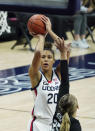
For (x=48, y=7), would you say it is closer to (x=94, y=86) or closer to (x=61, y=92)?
(x=61, y=92)

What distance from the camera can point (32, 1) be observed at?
461cm

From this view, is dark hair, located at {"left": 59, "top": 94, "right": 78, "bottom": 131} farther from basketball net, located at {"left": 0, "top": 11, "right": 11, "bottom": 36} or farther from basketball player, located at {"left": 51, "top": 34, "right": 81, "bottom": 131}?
basketball net, located at {"left": 0, "top": 11, "right": 11, "bottom": 36}

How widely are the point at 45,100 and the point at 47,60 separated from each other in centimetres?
44

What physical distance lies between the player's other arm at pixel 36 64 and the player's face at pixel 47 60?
0.38 ft

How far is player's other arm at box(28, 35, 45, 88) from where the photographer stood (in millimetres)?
4715

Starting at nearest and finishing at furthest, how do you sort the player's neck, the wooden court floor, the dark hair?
the dark hair < the player's neck < the wooden court floor

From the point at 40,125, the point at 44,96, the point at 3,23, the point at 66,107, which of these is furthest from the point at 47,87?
the point at 3,23

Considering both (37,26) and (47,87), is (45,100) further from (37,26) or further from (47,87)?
(37,26)

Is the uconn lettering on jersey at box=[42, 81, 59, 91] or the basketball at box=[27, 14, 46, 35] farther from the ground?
the basketball at box=[27, 14, 46, 35]

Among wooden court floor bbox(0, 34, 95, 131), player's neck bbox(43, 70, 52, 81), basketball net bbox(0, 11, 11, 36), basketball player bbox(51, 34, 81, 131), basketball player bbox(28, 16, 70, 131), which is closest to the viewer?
basketball player bbox(51, 34, 81, 131)

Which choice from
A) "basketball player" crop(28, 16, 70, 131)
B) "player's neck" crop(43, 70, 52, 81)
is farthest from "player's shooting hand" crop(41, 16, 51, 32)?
"player's neck" crop(43, 70, 52, 81)

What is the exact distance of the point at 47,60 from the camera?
5.09 metres

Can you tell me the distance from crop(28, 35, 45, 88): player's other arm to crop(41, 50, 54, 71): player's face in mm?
116

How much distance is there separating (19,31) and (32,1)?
29.8 ft
